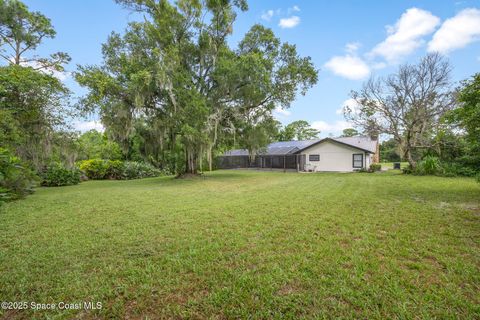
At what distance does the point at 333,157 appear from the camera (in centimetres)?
A: 1931

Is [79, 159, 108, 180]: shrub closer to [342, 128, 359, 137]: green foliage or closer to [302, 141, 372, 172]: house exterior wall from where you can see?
[302, 141, 372, 172]: house exterior wall

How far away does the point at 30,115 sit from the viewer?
26.9ft

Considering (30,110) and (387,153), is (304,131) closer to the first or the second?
(387,153)

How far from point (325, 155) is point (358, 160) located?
106 inches

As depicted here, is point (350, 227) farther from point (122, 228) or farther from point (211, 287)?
point (122, 228)

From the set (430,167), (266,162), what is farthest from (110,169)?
(430,167)

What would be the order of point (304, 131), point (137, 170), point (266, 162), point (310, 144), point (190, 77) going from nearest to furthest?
point (190, 77), point (137, 170), point (310, 144), point (266, 162), point (304, 131)

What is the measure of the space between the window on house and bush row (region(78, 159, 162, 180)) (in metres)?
17.5

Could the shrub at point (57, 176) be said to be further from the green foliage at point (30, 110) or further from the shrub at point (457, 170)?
the shrub at point (457, 170)

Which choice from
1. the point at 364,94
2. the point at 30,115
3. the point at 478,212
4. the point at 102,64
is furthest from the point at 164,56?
the point at 364,94

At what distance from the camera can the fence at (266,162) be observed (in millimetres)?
21062

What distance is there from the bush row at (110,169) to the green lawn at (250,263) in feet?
35.8

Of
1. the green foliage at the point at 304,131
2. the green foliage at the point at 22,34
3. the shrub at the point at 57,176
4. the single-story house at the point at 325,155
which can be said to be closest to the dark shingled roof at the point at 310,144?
the single-story house at the point at 325,155

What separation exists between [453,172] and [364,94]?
7345mm
